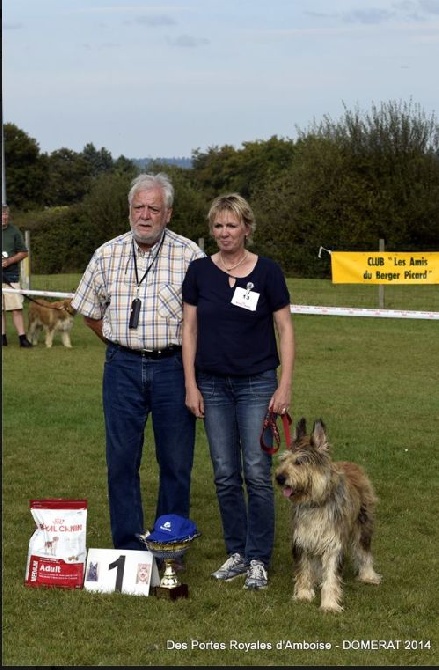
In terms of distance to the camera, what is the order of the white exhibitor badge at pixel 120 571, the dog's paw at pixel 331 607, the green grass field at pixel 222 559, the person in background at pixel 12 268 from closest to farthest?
the green grass field at pixel 222 559 < the dog's paw at pixel 331 607 < the white exhibitor badge at pixel 120 571 < the person in background at pixel 12 268

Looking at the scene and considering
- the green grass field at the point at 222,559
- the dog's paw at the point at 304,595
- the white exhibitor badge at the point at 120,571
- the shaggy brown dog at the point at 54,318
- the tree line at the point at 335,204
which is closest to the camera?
the green grass field at the point at 222,559

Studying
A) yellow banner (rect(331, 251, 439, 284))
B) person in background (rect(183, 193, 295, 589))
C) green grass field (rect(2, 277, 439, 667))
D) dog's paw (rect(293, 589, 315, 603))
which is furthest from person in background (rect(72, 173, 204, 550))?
yellow banner (rect(331, 251, 439, 284))

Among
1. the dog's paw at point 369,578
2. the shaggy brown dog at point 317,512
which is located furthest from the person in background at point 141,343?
the dog's paw at point 369,578

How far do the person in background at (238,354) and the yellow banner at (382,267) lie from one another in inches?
628

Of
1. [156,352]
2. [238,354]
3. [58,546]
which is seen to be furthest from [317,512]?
[58,546]

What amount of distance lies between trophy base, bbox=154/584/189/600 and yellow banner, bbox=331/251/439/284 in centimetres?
1631

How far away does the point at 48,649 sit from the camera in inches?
189

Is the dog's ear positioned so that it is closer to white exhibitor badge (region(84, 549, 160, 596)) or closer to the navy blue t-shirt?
the navy blue t-shirt

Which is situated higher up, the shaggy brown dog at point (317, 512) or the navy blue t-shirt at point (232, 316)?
the navy blue t-shirt at point (232, 316)

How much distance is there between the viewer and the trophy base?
5484 millimetres

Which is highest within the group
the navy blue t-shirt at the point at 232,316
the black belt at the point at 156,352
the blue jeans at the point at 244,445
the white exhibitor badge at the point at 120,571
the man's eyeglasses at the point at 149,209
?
the man's eyeglasses at the point at 149,209

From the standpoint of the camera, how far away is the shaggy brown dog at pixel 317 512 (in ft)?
17.5

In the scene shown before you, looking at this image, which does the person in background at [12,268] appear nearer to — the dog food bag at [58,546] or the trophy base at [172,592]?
the dog food bag at [58,546]

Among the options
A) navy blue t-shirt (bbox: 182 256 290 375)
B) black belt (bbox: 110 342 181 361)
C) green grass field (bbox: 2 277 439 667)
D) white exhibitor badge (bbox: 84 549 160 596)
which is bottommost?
green grass field (bbox: 2 277 439 667)
